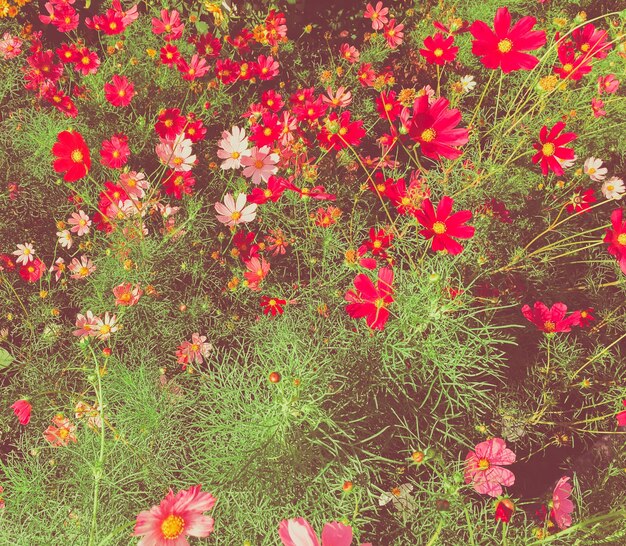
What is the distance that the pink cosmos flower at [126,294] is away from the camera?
1328mm

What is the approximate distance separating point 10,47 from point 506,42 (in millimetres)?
1697

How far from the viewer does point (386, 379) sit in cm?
122

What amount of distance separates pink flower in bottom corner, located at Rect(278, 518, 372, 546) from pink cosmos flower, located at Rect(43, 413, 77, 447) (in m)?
0.77

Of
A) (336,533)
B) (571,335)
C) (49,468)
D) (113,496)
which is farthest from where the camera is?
(571,335)

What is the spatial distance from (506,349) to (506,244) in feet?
1.25

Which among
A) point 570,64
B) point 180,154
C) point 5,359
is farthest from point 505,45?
point 5,359

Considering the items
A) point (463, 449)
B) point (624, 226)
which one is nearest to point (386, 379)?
point (463, 449)

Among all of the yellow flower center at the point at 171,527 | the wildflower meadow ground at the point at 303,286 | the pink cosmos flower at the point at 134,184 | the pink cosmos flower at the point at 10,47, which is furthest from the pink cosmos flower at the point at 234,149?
the yellow flower center at the point at 171,527

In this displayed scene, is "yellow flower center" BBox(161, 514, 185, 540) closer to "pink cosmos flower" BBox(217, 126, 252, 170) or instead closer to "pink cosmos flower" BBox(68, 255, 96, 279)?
"pink cosmos flower" BBox(68, 255, 96, 279)

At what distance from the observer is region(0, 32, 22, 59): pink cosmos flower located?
1.61 meters

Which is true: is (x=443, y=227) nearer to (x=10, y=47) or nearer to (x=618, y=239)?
(x=618, y=239)

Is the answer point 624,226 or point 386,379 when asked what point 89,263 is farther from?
point 624,226

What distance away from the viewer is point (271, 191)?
1403 millimetres

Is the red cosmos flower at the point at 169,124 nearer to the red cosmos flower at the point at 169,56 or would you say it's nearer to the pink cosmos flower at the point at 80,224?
the red cosmos flower at the point at 169,56
